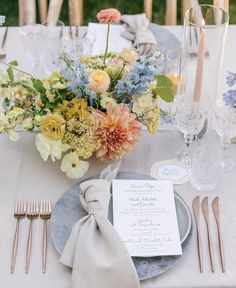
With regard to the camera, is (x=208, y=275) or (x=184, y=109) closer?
(x=208, y=275)

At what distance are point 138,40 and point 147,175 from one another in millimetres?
576

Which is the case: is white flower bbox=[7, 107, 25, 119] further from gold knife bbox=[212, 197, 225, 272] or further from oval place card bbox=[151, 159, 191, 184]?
gold knife bbox=[212, 197, 225, 272]

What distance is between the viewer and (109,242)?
3.67 ft

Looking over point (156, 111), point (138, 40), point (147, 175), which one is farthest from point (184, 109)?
point (138, 40)

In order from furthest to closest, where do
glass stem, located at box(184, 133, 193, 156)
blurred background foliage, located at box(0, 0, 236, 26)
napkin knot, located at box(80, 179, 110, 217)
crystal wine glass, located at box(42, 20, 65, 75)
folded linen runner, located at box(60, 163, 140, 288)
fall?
1. blurred background foliage, located at box(0, 0, 236, 26)
2. crystal wine glass, located at box(42, 20, 65, 75)
3. glass stem, located at box(184, 133, 193, 156)
4. napkin knot, located at box(80, 179, 110, 217)
5. folded linen runner, located at box(60, 163, 140, 288)

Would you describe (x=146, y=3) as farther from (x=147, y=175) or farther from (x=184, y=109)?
(x=147, y=175)

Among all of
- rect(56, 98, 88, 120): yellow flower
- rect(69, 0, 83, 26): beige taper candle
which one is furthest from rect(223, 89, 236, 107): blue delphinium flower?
rect(69, 0, 83, 26): beige taper candle

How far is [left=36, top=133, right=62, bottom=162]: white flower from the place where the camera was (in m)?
1.29

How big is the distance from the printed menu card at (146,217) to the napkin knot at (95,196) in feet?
0.12

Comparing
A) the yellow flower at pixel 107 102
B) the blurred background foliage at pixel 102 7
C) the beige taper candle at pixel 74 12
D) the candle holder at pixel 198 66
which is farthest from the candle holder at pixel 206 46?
the blurred background foliage at pixel 102 7

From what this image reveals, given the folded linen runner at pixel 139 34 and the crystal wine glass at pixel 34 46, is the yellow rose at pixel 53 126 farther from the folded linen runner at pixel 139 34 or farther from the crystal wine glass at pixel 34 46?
the folded linen runner at pixel 139 34

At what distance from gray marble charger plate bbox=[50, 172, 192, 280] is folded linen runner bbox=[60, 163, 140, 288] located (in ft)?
0.11

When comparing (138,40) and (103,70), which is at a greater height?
(138,40)

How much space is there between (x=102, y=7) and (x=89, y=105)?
6.72ft
